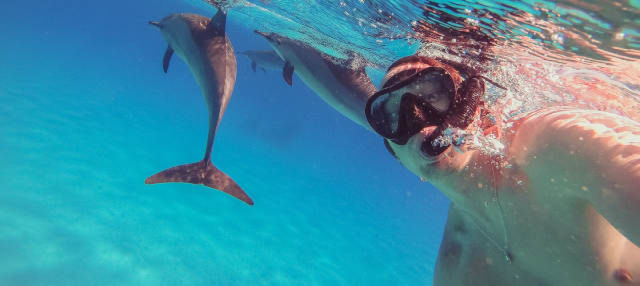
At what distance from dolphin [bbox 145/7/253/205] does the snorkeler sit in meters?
3.83

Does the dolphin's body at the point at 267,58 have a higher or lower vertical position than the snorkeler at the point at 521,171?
lower

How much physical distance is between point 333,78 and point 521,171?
14.1ft

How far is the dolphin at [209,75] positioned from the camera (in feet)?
18.1

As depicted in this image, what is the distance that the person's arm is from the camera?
1.02 m

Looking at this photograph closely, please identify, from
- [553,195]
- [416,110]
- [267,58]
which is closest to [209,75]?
[416,110]

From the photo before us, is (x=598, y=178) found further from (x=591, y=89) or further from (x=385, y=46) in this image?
(x=385, y=46)

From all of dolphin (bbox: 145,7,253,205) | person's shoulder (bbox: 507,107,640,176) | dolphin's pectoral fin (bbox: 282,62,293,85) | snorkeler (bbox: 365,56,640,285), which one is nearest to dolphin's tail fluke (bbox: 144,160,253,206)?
dolphin (bbox: 145,7,253,205)

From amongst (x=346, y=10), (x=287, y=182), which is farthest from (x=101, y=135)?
(x=346, y=10)

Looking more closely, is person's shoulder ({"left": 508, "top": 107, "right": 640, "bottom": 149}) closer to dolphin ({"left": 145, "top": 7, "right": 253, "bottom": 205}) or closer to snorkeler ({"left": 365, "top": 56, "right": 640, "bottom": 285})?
snorkeler ({"left": 365, "top": 56, "right": 640, "bottom": 285})

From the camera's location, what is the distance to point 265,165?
69.7ft

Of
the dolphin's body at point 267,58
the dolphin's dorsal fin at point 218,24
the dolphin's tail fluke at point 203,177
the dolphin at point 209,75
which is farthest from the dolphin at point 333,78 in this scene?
the dolphin's body at point 267,58

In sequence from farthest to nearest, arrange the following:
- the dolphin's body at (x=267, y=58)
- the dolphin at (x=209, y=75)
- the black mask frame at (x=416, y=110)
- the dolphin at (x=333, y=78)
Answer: the dolphin's body at (x=267, y=58) → the dolphin at (x=209, y=75) → the dolphin at (x=333, y=78) → the black mask frame at (x=416, y=110)

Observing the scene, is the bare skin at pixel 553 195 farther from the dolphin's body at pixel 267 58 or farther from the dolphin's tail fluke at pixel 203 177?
the dolphin's body at pixel 267 58

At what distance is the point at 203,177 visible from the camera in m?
5.71
